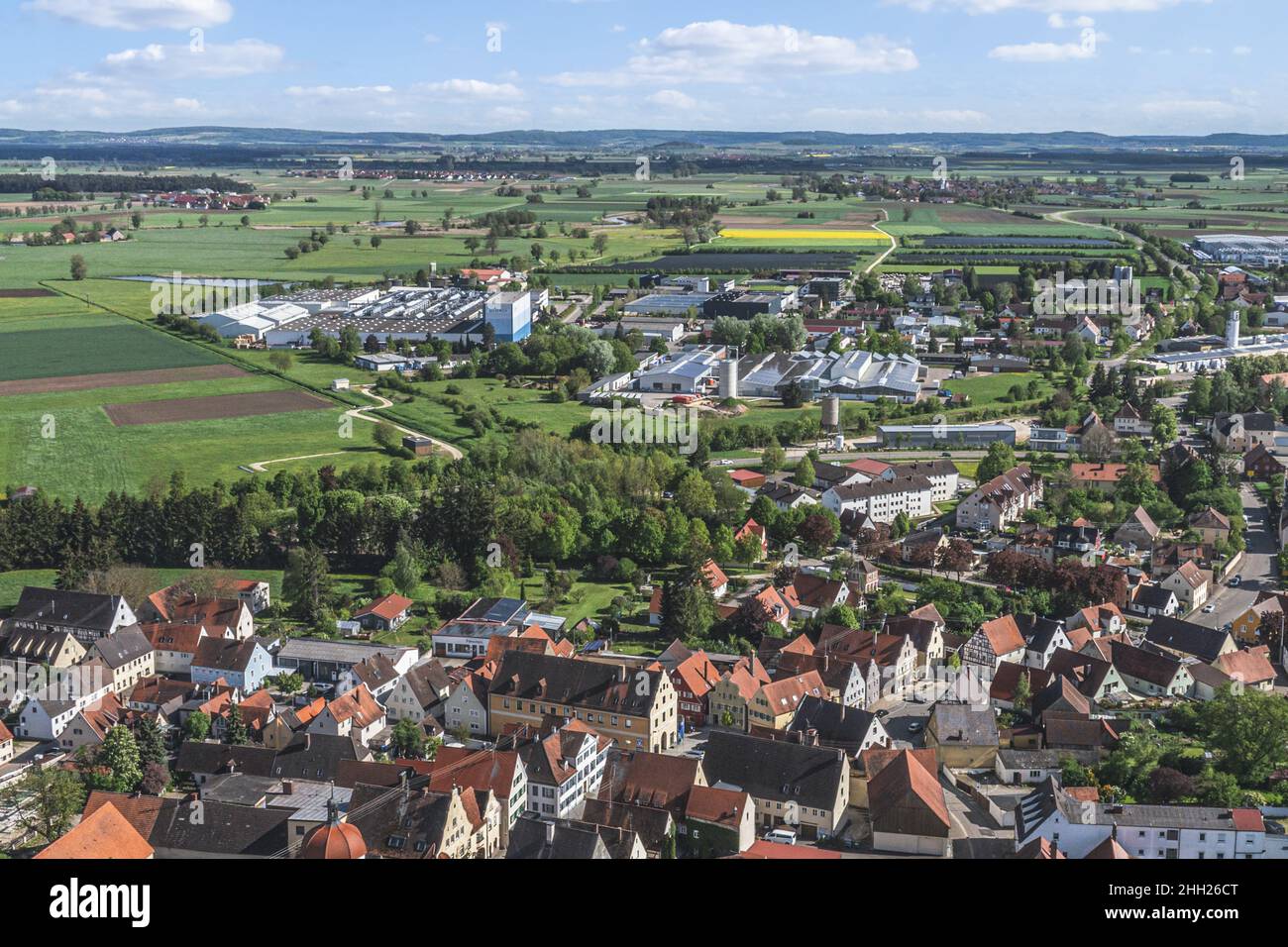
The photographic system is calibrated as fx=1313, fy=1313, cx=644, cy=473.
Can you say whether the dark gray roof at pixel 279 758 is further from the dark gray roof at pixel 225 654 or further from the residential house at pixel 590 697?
the dark gray roof at pixel 225 654

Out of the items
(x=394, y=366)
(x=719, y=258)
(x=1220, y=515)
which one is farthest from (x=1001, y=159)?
(x=1220, y=515)

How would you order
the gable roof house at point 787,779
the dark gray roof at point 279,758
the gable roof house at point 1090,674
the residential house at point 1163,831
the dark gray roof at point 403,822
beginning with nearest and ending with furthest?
1. the dark gray roof at point 403,822
2. the residential house at point 1163,831
3. the gable roof house at point 787,779
4. the dark gray roof at point 279,758
5. the gable roof house at point 1090,674

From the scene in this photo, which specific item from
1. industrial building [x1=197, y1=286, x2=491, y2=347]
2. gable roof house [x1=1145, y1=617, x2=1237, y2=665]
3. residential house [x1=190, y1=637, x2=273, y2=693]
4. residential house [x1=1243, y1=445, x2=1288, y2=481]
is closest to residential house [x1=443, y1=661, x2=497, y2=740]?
residential house [x1=190, y1=637, x2=273, y2=693]

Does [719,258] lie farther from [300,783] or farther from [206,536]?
[300,783]

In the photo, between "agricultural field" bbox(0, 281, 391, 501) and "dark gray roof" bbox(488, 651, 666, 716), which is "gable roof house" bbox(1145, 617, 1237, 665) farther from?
"agricultural field" bbox(0, 281, 391, 501)

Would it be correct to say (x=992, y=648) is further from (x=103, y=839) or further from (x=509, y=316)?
(x=509, y=316)

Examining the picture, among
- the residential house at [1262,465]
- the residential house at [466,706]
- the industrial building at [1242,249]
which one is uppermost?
the industrial building at [1242,249]

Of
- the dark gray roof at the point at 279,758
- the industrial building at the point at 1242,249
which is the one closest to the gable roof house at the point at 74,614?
the dark gray roof at the point at 279,758
